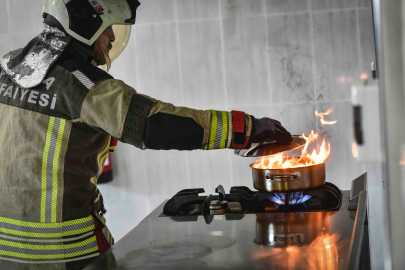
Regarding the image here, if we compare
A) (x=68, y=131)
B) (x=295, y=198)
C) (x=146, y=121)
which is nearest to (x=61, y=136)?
(x=68, y=131)

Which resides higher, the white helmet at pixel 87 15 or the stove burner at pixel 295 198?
the white helmet at pixel 87 15

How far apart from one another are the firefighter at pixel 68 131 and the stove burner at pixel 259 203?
0.27 m

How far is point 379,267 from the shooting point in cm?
223

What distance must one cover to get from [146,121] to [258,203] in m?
0.64

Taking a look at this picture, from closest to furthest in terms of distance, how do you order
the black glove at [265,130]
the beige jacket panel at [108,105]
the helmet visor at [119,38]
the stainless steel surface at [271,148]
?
the beige jacket panel at [108,105] → the black glove at [265,130] → the stainless steel surface at [271,148] → the helmet visor at [119,38]

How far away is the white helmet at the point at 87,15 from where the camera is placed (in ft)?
4.33

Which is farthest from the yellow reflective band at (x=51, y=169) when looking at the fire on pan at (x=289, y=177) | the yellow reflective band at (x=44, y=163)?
the fire on pan at (x=289, y=177)

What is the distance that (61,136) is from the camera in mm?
1242

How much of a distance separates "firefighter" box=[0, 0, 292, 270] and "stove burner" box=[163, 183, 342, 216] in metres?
0.27

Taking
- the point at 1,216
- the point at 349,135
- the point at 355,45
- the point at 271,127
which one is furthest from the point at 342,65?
the point at 1,216

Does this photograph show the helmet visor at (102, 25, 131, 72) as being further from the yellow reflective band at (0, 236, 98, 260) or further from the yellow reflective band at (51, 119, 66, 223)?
the yellow reflective band at (0, 236, 98, 260)

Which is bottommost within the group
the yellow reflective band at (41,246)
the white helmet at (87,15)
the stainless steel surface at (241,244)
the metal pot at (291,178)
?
the yellow reflective band at (41,246)

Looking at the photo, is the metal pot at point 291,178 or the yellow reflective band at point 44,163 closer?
the yellow reflective band at point 44,163

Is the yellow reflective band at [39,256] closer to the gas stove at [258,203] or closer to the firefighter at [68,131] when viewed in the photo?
the firefighter at [68,131]
